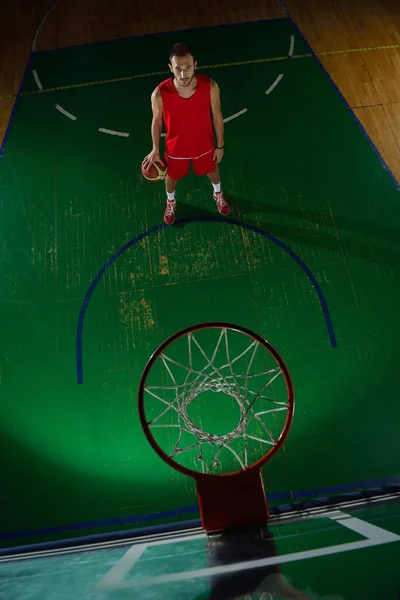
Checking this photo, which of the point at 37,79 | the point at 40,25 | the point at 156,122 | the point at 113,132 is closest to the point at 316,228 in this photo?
the point at 156,122

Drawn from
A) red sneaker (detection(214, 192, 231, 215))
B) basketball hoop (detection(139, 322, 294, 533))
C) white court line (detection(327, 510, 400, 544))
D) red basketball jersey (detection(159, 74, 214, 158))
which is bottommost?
white court line (detection(327, 510, 400, 544))

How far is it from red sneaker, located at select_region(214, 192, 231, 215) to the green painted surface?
0.12 m

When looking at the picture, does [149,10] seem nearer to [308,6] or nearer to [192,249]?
[308,6]

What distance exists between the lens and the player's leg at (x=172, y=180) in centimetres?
398

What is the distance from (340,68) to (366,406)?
3.98 m

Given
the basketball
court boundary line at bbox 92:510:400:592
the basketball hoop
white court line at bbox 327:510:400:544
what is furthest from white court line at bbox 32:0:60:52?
white court line at bbox 327:510:400:544

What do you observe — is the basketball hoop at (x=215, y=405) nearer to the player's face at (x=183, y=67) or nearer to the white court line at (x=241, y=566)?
the white court line at (x=241, y=566)

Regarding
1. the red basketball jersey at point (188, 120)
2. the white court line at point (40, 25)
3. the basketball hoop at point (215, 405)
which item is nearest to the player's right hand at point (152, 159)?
the red basketball jersey at point (188, 120)

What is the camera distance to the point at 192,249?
4254 mm

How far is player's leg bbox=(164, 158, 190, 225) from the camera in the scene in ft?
13.0

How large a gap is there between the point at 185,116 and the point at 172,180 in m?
0.69

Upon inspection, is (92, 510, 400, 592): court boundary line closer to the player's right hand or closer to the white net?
the white net

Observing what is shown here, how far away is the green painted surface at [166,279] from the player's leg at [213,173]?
0.54 feet

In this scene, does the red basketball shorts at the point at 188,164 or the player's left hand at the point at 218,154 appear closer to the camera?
the player's left hand at the point at 218,154
